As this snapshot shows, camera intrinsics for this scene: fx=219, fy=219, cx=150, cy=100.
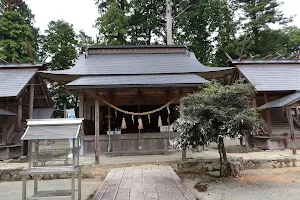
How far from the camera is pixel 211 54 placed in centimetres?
2331

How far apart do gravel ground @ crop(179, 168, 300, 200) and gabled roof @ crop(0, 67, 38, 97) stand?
848cm

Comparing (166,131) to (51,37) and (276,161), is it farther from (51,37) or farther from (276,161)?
(51,37)

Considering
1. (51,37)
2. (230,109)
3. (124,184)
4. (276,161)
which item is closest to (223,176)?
(230,109)

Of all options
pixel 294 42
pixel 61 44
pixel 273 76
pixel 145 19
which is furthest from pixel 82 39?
pixel 294 42

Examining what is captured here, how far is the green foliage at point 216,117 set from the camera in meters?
5.74

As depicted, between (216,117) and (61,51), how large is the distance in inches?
799

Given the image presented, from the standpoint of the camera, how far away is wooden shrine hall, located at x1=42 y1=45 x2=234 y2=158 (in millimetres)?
8359

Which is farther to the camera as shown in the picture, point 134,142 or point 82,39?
point 82,39

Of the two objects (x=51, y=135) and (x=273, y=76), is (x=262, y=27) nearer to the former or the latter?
(x=273, y=76)

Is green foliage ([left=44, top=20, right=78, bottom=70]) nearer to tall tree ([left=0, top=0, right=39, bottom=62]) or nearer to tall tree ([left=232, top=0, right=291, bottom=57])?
tall tree ([left=0, top=0, right=39, bottom=62])

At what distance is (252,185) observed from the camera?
18.8 feet

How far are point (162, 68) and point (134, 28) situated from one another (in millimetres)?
15149

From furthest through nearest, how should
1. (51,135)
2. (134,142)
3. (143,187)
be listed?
(134,142)
(143,187)
(51,135)

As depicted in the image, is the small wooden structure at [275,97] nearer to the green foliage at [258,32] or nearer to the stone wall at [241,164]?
the stone wall at [241,164]
